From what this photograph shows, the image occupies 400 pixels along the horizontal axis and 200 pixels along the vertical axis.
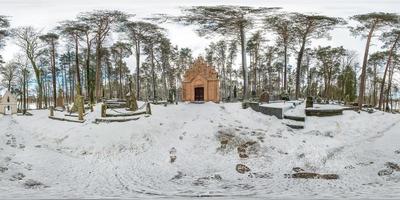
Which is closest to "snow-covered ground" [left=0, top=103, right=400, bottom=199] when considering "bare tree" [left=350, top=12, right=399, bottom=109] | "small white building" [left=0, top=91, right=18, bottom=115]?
"bare tree" [left=350, top=12, right=399, bottom=109]

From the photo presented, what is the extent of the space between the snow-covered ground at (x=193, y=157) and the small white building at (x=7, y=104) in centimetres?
1600

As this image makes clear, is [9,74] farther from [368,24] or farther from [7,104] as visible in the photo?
[368,24]

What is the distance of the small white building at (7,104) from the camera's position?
35.8 meters

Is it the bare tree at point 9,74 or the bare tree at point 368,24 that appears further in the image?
the bare tree at point 9,74

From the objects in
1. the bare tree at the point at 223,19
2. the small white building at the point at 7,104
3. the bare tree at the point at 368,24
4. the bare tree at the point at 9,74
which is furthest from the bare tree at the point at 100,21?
the bare tree at the point at 368,24

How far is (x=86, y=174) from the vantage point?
13.2 metres

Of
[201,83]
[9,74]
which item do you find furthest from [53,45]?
[201,83]

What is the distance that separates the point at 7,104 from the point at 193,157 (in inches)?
1120

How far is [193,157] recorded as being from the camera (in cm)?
1511

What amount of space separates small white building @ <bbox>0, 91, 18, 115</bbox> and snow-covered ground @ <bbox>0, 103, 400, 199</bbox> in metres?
16.0

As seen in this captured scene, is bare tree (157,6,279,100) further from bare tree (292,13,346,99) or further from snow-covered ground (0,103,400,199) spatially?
snow-covered ground (0,103,400,199)

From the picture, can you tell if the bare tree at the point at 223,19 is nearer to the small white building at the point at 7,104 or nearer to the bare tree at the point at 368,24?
the bare tree at the point at 368,24

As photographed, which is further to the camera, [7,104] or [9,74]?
[9,74]

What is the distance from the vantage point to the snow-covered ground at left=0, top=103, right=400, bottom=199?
452 inches
